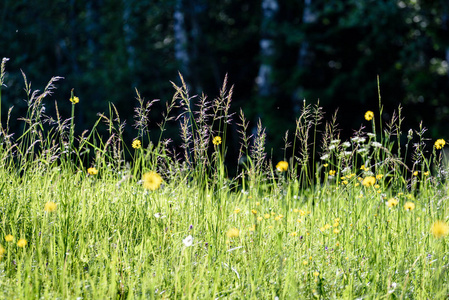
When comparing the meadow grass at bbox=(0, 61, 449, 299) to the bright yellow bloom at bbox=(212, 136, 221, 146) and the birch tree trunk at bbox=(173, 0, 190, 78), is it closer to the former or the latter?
the bright yellow bloom at bbox=(212, 136, 221, 146)

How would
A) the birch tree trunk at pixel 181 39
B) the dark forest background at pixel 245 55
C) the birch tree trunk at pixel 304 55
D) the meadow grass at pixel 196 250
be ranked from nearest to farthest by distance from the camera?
the meadow grass at pixel 196 250 < the dark forest background at pixel 245 55 < the birch tree trunk at pixel 304 55 < the birch tree trunk at pixel 181 39

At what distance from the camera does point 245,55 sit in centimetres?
1346

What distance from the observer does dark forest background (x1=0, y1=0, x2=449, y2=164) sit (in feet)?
31.6

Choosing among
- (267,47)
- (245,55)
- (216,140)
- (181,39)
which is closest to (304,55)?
(267,47)

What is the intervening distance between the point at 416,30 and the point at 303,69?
8.81ft

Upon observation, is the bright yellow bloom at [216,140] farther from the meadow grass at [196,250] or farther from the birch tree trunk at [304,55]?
the birch tree trunk at [304,55]

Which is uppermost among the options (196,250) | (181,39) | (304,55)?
(181,39)

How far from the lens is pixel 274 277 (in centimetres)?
199

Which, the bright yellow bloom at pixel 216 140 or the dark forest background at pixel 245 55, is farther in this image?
the dark forest background at pixel 245 55

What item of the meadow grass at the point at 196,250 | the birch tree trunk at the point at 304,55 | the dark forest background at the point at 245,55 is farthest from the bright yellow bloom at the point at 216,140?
the birch tree trunk at the point at 304,55

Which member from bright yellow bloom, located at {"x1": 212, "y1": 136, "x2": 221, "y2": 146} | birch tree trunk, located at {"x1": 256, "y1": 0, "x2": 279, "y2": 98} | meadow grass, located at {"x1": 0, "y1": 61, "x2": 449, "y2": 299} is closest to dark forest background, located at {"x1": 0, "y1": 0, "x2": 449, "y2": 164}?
birch tree trunk, located at {"x1": 256, "y1": 0, "x2": 279, "y2": 98}

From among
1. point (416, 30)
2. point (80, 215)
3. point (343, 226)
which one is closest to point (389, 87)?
point (416, 30)

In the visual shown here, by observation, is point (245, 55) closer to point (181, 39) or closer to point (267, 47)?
point (181, 39)

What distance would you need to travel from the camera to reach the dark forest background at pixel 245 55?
31.6 ft
